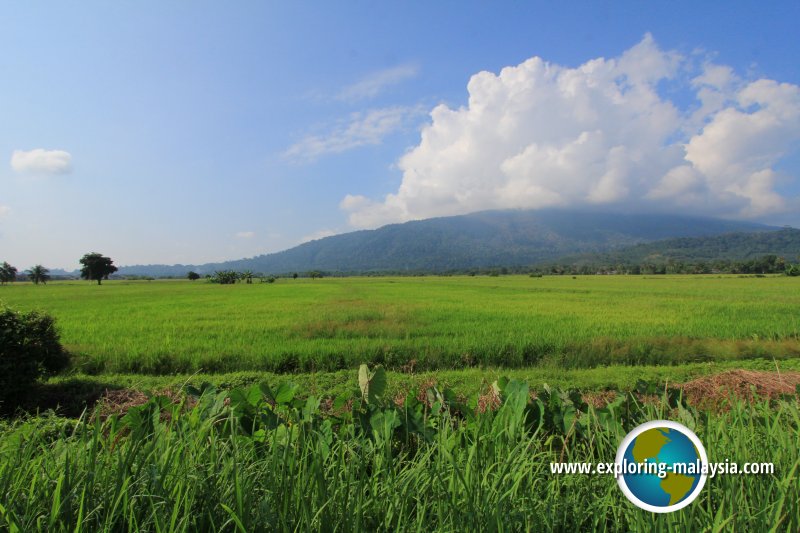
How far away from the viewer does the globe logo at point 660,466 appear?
1268 mm

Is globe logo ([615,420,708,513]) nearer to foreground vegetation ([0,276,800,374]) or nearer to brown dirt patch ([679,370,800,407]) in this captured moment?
brown dirt patch ([679,370,800,407])

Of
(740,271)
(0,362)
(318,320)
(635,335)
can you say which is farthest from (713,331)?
(740,271)

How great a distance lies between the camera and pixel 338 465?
5.47 ft

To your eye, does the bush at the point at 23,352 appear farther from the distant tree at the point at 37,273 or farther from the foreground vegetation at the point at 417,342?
the distant tree at the point at 37,273

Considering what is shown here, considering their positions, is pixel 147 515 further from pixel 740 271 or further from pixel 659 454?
pixel 740 271

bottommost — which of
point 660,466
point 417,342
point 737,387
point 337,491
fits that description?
point 417,342

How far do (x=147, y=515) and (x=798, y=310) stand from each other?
26469 millimetres

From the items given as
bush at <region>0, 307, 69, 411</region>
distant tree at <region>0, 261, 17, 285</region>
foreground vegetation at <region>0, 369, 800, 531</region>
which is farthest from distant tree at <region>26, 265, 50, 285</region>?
foreground vegetation at <region>0, 369, 800, 531</region>

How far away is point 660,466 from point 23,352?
8.71 metres

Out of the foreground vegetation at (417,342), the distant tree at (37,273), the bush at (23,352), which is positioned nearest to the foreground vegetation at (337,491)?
the bush at (23,352)

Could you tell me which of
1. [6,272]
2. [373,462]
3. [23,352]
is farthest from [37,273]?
[373,462]

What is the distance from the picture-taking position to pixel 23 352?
5965mm

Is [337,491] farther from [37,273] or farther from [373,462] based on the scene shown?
[37,273]

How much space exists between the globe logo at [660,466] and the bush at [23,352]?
8052mm
